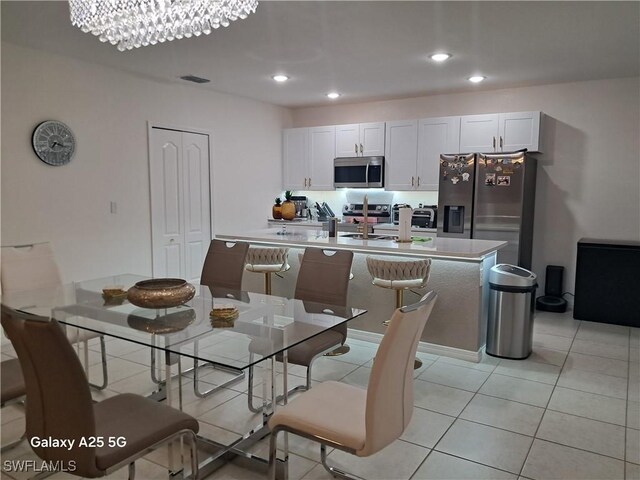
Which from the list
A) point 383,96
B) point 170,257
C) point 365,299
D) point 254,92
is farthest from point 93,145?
point 383,96

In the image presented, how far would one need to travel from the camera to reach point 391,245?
3.91 m

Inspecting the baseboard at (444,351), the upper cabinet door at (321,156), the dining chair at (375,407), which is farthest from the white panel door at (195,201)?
the dining chair at (375,407)

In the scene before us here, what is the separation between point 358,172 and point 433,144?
1.10 m

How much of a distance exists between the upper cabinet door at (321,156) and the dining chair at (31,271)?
411 centimetres

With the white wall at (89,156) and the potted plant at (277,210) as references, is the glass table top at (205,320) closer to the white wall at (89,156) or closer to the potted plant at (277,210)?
the white wall at (89,156)

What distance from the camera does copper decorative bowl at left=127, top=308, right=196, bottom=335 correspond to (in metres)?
2.22

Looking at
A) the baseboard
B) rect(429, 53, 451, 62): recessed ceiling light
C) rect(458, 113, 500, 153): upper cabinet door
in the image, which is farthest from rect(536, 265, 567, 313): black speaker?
rect(429, 53, 451, 62): recessed ceiling light

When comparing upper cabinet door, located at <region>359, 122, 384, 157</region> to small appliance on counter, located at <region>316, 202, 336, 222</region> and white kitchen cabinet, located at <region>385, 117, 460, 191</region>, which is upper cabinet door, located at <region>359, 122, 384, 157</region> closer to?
white kitchen cabinet, located at <region>385, 117, 460, 191</region>

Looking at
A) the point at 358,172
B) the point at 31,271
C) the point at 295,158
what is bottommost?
the point at 31,271

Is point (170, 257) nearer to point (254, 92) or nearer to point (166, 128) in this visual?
point (166, 128)

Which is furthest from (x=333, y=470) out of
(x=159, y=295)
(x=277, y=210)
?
(x=277, y=210)

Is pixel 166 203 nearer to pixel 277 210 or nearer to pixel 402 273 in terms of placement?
pixel 277 210

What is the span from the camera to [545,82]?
534 cm

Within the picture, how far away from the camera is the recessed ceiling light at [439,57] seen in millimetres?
4273
